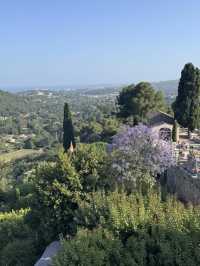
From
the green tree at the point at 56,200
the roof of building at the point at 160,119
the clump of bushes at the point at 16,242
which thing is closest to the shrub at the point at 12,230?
the clump of bushes at the point at 16,242

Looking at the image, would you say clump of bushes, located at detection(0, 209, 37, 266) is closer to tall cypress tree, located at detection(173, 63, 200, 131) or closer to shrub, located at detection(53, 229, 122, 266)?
shrub, located at detection(53, 229, 122, 266)

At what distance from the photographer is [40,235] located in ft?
47.6

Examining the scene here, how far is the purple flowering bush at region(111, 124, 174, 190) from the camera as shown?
591 inches

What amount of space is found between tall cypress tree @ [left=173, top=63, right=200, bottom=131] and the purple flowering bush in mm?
9963

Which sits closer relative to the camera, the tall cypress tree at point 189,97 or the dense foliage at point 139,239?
the dense foliage at point 139,239

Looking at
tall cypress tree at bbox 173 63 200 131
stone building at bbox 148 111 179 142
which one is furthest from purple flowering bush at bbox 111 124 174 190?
tall cypress tree at bbox 173 63 200 131

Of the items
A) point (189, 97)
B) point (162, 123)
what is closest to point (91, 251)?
point (162, 123)

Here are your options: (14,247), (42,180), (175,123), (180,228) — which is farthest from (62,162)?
(175,123)

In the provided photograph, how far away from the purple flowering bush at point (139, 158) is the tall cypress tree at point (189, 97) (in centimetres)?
996

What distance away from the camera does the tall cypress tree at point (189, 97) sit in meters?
25.3

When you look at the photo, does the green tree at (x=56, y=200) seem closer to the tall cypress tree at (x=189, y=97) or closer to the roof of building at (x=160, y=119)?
the roof of building at (x=160, y=119)

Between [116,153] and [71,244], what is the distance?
5314mm

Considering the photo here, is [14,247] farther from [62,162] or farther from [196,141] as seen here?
[196,141]

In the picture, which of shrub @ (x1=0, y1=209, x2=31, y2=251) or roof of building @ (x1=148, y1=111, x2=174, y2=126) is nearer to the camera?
shrub @ (x1=0, y1=209, x2=31, y2=251)
